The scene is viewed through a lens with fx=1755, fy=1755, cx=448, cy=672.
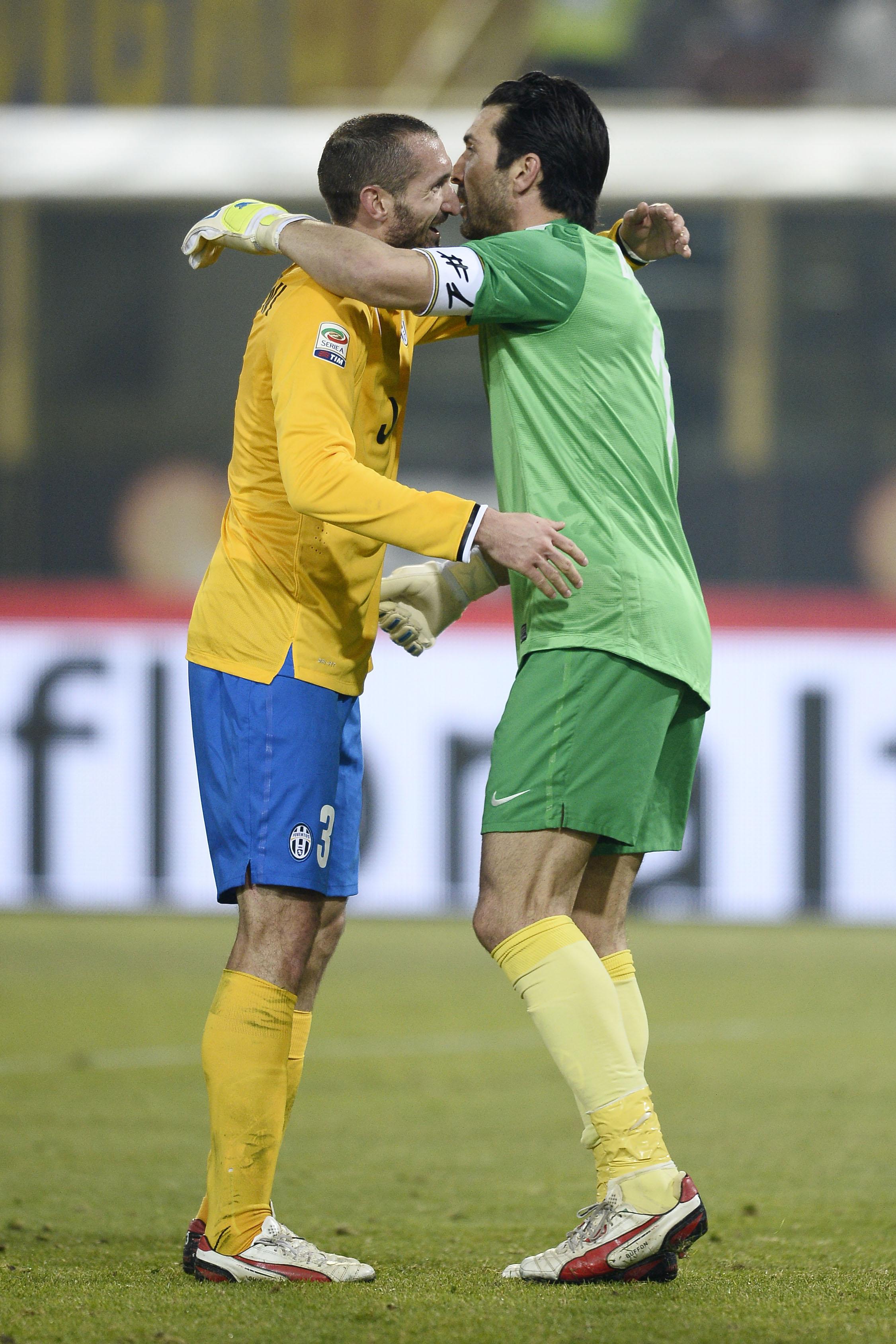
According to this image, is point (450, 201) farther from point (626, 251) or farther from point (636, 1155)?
point (636, 1155)

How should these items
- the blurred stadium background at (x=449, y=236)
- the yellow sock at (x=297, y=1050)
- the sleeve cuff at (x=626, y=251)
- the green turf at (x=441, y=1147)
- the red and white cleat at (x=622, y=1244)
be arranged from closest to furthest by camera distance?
the green turf at (x=441, y=1147) < the red and white cleat at (x=622, y=1244) < the yellow sock at (x=297, y=1050) < the sleeve cuff at (x=626, y=251) < the blurred stadium background at (x=449, y=236)

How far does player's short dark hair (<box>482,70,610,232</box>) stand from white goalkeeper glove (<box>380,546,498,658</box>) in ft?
2.17

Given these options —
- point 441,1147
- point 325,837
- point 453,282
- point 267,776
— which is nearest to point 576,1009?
point 325,837

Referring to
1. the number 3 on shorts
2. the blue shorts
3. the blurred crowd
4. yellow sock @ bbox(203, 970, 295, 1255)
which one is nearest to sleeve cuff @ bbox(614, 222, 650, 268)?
the blue shorts

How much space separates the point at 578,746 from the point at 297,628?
54 centimetres

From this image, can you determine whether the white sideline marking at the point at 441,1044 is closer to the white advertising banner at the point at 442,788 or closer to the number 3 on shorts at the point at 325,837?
the white advertising banner at the point at 442,788

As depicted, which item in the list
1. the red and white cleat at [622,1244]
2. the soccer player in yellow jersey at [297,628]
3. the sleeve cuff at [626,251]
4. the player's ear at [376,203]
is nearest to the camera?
the red and white cleat at [622,1244]

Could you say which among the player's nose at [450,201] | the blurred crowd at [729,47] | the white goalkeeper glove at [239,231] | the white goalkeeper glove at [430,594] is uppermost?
the blurred crowd at [729,47]

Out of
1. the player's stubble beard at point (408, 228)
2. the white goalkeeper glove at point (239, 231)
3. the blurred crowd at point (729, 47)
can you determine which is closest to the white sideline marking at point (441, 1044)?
the white goalkeeper glove at point (239, 231)

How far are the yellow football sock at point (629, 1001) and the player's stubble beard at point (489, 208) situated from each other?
1.28 meters

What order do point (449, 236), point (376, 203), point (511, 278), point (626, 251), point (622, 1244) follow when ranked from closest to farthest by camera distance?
1. point (622, 1244)
2. point (511, 278)
3. point (376, 203)
4. point (626, 251)
5. point (449, 236)

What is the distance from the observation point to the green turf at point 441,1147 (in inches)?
104

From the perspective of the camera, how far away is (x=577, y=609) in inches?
115

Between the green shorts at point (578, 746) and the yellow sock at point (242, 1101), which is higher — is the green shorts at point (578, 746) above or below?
above
